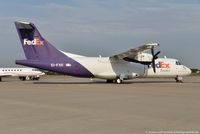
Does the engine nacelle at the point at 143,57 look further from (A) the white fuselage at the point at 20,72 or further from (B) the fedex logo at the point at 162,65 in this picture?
(A) the white fuselage at the point at 20,72

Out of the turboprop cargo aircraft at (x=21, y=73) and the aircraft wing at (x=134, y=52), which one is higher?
the aircraft wing at (x=134, y=52)

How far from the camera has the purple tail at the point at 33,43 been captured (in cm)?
3409

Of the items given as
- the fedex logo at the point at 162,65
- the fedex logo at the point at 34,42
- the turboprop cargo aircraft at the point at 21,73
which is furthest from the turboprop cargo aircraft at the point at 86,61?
the turboprop cargo aircraft at the point at 21,73

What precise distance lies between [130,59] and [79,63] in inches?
214

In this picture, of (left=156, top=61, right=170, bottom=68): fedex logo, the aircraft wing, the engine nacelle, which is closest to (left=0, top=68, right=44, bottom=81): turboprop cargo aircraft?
the aircraft wing

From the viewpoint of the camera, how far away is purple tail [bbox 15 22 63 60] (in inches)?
1342

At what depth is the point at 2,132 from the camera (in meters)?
7.86

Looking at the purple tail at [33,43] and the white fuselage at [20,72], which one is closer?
the purple tail at [33,43]

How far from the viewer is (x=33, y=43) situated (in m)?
34.2

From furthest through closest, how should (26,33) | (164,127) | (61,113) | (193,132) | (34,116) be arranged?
(26,33)
(61,113)
(34,116)
(164,127)
(193,132)

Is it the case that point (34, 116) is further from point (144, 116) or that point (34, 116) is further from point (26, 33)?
point (26, 33)

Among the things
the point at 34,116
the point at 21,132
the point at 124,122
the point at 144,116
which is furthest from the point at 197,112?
the point at 21,132

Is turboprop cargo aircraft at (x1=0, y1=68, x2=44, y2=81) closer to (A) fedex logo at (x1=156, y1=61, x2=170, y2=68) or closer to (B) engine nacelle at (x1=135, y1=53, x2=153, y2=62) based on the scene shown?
(A) fedex logo at (x1=156, y1=61, x2=170, y2=68)

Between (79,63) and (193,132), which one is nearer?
(193,132)
